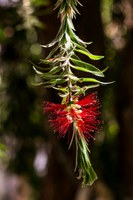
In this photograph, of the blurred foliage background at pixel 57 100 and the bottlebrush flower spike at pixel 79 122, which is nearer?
the bottlebrush flower spike at pixel 79 122

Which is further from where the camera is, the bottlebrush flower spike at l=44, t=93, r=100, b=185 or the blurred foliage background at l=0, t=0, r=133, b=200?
the blurred foliage background at l=0, t=0, r=133, b=200

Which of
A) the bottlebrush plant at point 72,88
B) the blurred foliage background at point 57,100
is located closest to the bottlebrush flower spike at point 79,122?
the bottlebrush plant at point 72,88

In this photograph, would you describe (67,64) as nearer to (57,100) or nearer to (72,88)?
(72,88)

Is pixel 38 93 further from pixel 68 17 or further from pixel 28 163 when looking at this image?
pixel 68 17

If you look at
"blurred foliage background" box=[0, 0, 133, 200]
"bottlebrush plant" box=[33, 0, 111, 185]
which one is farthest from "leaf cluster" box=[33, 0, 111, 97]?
"blurred foliage background" box=[0, 0, 133, 200]

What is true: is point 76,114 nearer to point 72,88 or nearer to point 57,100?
point 72,88

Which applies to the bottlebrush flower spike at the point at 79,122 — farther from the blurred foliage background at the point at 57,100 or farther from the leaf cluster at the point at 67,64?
the blurred foliage background at the point at 57,100

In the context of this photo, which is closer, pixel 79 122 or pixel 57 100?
pixel 79 122

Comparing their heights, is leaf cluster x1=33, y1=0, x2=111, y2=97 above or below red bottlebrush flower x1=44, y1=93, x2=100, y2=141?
above

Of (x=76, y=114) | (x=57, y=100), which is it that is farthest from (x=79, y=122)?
(x=57, y=100)

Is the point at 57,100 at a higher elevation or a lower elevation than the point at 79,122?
higher

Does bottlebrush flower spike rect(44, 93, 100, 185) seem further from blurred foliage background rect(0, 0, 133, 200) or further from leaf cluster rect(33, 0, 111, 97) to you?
blurred foliage background rect(0, 0, 133, 200)

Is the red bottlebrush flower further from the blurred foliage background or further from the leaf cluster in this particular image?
the blurred foliage background
